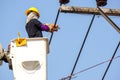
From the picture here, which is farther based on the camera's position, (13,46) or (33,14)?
(33,14)

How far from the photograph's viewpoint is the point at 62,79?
789cm

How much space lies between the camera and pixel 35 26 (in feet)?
24.4

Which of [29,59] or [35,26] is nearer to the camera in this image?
[29,59]

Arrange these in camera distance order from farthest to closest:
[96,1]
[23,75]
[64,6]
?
[64,6], [96,1], [23,75]

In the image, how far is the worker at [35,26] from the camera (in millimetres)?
7398

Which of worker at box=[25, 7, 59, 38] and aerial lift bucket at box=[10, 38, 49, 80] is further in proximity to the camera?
worker at box=[25, 7, 59, 38]

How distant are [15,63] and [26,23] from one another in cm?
134

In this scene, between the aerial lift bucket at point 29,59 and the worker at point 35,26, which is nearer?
the aerial lift bucket at point 29,59

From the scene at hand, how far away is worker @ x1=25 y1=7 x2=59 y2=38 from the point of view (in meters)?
7.40

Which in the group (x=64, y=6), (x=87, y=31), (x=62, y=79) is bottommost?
(x=62, y=79)

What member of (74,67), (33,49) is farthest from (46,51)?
(74,67)

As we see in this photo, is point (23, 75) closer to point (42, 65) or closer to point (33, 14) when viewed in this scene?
point (42, 65)

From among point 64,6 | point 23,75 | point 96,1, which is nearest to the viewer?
point 23,75

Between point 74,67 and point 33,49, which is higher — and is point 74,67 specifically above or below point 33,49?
below
